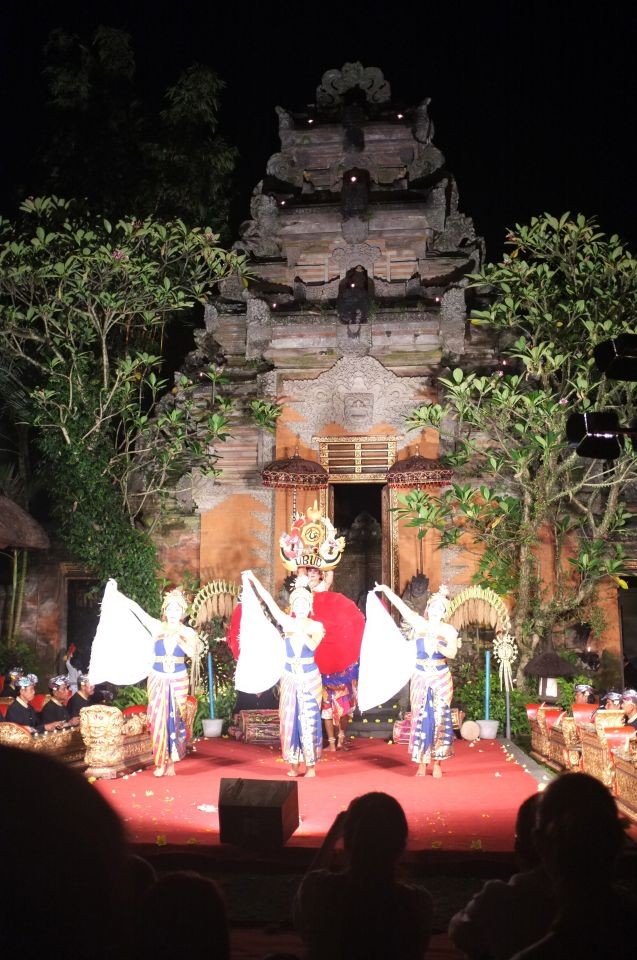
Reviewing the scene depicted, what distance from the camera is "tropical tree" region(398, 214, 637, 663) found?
12.1m

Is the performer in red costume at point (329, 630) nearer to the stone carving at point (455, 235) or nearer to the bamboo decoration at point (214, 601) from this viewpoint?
the bamboo decoration at point (214, 601)

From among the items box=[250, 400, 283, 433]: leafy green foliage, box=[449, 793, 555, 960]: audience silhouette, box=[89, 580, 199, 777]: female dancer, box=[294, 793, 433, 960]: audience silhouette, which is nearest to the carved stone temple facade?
box=[250, 400, 283, 433]: leafy green foliage

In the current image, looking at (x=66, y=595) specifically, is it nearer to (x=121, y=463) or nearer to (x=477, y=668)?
(x=121, y=463)

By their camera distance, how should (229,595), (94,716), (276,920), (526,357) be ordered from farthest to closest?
(229,595) → (526,357) → (94,716) → (276,920)

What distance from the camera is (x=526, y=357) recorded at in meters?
11.9

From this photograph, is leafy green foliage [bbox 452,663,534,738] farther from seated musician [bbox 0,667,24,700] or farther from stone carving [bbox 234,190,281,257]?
stone carving [bbox 234,190,281,257]

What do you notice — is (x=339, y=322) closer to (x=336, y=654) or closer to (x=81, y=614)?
(x=336, y=654)

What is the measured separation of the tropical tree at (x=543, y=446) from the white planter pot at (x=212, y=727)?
12.6 feet

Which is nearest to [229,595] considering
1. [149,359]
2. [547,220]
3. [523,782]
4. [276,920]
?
[149,359]

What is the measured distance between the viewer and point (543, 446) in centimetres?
1168

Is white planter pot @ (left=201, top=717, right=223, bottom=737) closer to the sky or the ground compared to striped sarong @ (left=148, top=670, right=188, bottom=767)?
closer to the ground

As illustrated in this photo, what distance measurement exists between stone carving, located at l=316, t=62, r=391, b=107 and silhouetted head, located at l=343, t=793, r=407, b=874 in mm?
14723

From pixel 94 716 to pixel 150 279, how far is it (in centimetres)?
670

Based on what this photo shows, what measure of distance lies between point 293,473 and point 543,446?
3.77 meters
